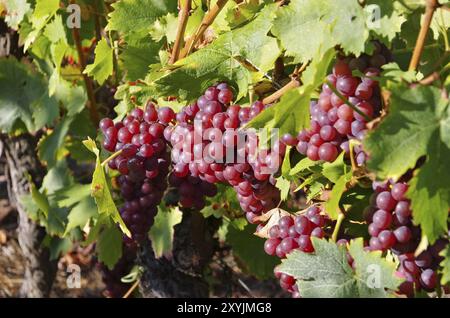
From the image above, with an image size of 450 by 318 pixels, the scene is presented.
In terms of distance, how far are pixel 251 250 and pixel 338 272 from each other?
4.01 ft

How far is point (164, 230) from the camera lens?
7.73 ft

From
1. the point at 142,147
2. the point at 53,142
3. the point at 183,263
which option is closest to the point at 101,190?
the point at 142,147

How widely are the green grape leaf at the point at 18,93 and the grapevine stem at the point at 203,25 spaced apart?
1055 millimetres

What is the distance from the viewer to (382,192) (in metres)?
1.33

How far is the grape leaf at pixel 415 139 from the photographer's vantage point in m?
1.22

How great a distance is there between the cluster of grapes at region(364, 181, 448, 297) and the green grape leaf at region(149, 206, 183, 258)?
1.03 metres

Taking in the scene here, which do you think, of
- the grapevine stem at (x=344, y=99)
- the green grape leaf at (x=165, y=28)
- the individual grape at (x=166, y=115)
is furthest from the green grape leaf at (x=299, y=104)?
the green grape leaf at (x=165, y=28)

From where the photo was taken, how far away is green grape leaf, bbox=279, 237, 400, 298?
134 centimetres

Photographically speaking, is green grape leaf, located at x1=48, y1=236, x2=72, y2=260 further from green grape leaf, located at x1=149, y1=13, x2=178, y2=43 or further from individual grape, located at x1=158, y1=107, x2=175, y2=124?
individual grape, located at x1=158, y1=107, x2=175, y2=124

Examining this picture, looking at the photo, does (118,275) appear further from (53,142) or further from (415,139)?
(415,139)

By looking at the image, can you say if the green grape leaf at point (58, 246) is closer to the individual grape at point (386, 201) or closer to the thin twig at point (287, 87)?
the thin twig at point (287, 87)

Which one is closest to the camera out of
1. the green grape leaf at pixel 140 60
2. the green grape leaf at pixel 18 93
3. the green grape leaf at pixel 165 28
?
the green grape leaf at pixel 165 28

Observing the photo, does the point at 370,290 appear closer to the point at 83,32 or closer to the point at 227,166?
the point at 227,166
